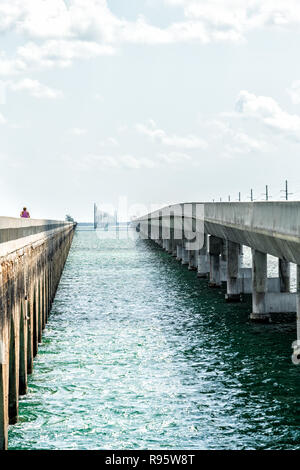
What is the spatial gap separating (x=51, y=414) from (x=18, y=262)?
3.74m

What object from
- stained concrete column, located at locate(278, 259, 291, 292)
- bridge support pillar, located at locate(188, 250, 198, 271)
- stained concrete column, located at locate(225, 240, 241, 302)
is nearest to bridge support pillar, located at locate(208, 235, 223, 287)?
stained concrete column, located at locate(225, 240, 241, 302)

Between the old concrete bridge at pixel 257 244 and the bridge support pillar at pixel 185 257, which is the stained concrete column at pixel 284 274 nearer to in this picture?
the old concrete bridge at pixel 257 244

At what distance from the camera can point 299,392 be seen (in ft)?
67.9

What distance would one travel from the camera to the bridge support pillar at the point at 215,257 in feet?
156

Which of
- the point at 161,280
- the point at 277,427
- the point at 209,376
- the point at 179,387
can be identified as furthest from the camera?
the point at 161,280

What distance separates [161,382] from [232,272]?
18.4m

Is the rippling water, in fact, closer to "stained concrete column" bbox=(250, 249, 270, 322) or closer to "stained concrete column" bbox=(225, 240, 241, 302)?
"stained concrete column" bbox=(225, 240, 241, 302)

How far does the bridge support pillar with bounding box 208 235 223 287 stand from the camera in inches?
1875

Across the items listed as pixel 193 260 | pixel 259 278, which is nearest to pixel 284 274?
pixel 259 278

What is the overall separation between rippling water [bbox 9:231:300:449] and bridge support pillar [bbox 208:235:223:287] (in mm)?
7846

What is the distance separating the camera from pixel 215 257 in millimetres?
47875

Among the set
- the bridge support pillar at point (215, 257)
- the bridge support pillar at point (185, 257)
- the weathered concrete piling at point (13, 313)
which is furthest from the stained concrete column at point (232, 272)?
the bridge support pillar at point (185, 257)
